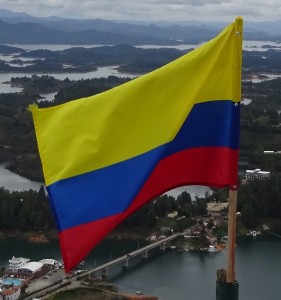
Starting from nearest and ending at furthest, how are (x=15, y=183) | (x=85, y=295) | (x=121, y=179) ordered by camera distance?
(x=121, y=179)
(x=85, y=295)
(x=15, y=183)

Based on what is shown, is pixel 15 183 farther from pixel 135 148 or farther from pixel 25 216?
pixel 135 148

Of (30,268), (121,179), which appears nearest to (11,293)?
(30,268)

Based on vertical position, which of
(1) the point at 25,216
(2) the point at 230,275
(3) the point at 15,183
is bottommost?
(3) the point at 15,183

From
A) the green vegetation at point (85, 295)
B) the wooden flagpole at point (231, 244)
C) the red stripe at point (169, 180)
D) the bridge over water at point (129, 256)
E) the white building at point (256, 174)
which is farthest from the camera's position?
the white building at point (256, 174)

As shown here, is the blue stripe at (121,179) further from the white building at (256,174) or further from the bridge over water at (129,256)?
the white building at (256,174)

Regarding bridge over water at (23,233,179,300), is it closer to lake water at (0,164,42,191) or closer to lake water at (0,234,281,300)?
lake water at (0,234,281,300)

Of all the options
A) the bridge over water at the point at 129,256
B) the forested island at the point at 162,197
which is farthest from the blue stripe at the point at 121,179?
the forested island at the point at 162,197

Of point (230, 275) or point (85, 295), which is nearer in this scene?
point (230, 275)

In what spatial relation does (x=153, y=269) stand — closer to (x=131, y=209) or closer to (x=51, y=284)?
(x=51, y=284)
